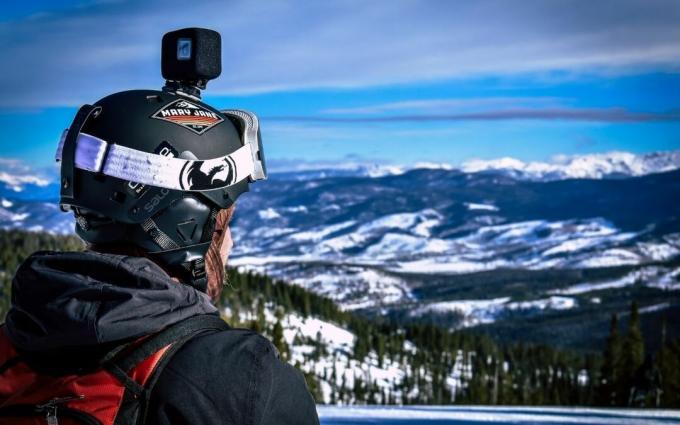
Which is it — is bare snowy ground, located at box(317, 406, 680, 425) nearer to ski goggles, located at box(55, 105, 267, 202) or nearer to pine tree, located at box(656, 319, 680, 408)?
ski goggles, located at box(55, 105, 267, 202)

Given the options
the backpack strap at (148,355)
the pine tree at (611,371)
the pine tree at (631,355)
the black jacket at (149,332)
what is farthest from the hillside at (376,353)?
the backpack strap at (148,355)

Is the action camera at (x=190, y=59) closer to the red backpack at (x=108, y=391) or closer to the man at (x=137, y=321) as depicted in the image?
the man at (x=137, y=321)

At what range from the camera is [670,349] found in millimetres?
69000

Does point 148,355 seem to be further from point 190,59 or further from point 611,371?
point 611,371

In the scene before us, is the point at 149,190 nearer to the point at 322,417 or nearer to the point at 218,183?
the point at 218,183

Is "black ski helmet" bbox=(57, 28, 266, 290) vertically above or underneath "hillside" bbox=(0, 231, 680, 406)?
above

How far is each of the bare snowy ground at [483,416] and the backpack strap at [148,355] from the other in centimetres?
1424

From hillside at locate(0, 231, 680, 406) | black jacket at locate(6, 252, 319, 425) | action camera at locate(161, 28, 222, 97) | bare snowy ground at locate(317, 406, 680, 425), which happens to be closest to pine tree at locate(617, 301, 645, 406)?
hillside at locate(0, 231, 680, 406)

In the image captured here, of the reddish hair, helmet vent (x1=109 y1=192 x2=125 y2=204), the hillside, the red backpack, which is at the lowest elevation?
the hillside

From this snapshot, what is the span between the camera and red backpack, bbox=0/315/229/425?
273 centimetres

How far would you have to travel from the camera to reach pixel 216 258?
3.74 m

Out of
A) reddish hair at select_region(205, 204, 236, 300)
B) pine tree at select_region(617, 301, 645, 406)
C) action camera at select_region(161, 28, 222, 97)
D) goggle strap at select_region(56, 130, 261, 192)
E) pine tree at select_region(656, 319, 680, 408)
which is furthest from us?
pine tree at select_region(617, 301, 645, 406)

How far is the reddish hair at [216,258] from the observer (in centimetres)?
370

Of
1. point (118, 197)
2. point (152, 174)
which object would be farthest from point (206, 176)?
point (118, 197)
